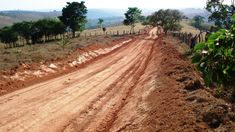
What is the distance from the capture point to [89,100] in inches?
781

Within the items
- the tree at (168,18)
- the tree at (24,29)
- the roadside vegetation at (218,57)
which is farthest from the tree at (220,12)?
the tree at (24,29)

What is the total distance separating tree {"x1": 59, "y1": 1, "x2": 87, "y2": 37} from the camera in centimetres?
10394

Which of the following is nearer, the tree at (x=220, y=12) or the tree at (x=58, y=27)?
the tree at (x=220, y=12)

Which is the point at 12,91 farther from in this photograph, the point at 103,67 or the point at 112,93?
the point at 103,67

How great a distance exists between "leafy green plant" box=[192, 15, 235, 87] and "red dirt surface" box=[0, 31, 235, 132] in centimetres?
813

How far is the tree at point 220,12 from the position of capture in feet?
136

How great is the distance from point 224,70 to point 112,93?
57.3ft

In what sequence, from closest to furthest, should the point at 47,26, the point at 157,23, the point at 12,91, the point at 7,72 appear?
the point at 12,91 < the point at 7,72 < the point at 47,26 < the point at 157,23

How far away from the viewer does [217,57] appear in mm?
4219

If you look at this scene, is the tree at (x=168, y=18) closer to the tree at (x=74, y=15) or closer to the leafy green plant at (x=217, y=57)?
the tree at (x=74, y=15)

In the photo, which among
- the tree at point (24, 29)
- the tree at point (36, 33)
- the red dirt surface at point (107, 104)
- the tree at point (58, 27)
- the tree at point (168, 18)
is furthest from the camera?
the tree at point (24, 29)

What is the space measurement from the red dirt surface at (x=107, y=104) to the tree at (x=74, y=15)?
78.7 meters

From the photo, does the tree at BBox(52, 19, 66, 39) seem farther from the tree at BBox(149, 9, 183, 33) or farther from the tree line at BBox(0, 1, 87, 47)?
the tree at BBox(149, 9, 183, 33)

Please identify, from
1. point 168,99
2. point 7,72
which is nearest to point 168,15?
point 7,72
